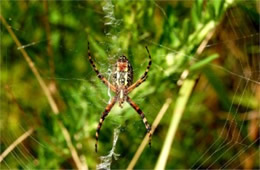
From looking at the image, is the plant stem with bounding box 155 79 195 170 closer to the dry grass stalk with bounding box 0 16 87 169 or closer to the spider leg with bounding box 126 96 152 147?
the spider leg with bounding box 126 96 152 147

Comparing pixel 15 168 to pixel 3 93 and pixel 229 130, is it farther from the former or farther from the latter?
pixel 229 130

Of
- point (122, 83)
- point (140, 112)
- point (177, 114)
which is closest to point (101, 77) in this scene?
point (122, 83)

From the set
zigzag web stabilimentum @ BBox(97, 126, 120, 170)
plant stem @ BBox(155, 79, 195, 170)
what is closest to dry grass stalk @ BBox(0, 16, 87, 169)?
zigzag web stabilimentum @ BBox(97, 126, 120, 170)

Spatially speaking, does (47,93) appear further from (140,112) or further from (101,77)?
(140,112)

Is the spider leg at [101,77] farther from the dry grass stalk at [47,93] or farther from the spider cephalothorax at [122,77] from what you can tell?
the dry grass stalk at [47,93]

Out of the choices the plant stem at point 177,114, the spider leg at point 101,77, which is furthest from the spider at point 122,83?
the plant stem at point 177,114

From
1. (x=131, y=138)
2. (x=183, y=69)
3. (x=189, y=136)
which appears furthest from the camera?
(x=189, y=136)

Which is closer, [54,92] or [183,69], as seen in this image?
[183,69]

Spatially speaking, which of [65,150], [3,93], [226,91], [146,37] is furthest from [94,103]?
[226,91]

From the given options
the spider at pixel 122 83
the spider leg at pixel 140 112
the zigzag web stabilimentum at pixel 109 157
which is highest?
the spider at pixel 122 83
